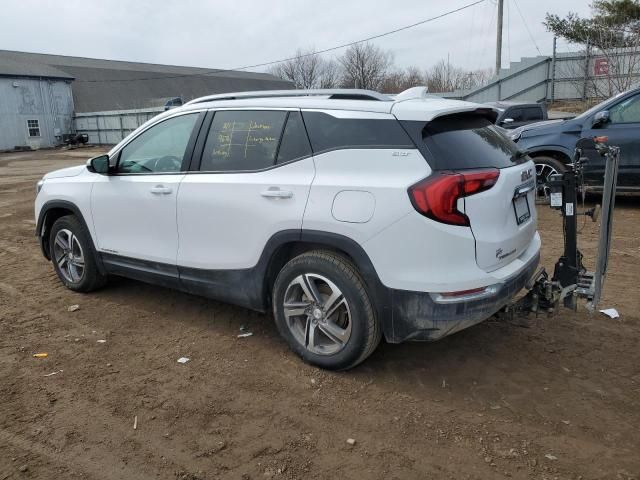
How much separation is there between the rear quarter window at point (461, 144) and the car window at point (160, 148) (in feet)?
6.46

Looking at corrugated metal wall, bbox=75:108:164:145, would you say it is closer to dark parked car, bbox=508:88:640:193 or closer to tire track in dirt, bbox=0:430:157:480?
dark parked car, bbox=508:88:640:193

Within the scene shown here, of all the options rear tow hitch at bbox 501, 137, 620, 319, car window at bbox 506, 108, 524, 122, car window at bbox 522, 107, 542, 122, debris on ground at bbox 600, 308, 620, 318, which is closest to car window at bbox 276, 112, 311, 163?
rear tow hitch at bbox 501, 137, 620, 319

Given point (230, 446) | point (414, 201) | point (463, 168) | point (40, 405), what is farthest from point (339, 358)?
point (40, 405)

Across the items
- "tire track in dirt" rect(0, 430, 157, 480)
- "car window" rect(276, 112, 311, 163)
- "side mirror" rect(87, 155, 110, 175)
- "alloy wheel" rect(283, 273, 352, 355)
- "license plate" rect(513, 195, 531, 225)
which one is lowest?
"tire track in dirt" rect(0, 430, 157, 480)

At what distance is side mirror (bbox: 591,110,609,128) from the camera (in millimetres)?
8086

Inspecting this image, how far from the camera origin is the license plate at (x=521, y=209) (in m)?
3.46

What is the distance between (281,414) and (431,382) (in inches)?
40.4

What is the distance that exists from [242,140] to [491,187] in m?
1.81

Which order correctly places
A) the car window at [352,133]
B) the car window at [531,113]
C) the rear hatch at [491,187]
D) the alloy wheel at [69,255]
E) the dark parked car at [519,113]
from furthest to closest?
the car window at [531,113]
the dark parked car at [519,113]
the alloy wheel at [69,255]
the car window at [352,133]
the rear hatch at [491,187]

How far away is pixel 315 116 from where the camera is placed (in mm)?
3607

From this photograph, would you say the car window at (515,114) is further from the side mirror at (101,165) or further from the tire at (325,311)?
the tire at (325,311)

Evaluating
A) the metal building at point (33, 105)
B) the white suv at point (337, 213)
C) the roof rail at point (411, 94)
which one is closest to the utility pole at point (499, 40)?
the roof rail at point (411, 94)

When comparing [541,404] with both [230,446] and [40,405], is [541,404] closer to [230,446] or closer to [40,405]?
[230,446]

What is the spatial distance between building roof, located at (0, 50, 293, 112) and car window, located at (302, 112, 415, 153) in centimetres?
3656
